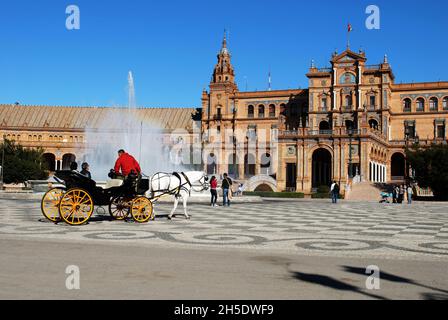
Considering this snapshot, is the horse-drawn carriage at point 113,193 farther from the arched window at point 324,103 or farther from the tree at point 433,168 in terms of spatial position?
the arched window at point 324,103

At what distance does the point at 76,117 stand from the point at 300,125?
48.6 m

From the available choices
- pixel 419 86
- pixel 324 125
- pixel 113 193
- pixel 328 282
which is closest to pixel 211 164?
pixel 324 125

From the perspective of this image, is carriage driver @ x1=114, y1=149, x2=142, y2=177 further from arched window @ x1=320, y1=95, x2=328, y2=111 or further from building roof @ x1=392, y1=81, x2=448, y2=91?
building roof @ x1=392, y1=81, x2=448, y2=91

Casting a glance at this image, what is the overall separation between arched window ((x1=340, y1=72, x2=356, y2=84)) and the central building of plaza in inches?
5.3

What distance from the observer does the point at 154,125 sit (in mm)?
93438

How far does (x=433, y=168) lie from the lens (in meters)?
44.5

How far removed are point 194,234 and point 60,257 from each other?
4083 millimetres

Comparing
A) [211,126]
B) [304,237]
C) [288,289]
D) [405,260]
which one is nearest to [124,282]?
[288,289]

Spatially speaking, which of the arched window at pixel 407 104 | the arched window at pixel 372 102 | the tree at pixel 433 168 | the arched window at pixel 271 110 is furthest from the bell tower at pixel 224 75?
the tree at pixel 433 168

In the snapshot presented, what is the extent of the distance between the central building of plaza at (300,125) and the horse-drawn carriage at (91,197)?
135 feet

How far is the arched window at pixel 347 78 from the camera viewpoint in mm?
69312
